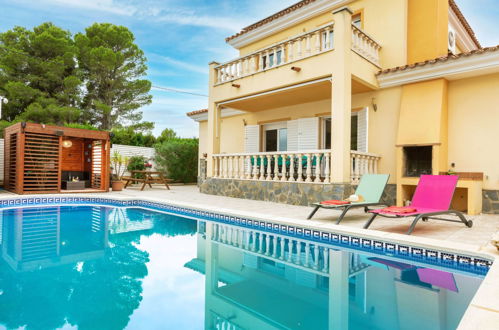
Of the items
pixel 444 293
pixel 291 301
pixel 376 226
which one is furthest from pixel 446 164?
pixel 291 301

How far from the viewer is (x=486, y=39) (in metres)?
17.3

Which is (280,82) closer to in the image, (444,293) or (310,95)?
(310,95)

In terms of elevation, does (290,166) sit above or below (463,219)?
above

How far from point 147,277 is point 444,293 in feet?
11.3

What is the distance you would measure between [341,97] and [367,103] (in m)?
2.38

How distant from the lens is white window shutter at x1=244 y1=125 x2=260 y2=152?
13.6m

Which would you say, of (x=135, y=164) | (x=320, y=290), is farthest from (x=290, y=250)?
(x=135, y=164)

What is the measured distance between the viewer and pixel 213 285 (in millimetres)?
3930

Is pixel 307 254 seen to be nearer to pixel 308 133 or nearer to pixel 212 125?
pixel 308 133

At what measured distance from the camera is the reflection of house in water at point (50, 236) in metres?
4.80

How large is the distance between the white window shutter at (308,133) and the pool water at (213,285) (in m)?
5.85

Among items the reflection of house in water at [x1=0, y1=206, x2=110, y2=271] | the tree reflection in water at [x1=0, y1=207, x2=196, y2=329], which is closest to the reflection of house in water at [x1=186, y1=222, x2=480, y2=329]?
the tree reflection in water at [x1=0, y1=207, x2=196, y2=329]

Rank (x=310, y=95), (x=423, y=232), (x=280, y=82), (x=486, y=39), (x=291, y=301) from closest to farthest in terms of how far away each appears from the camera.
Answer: (x=291, y=301)
(x=423, y=232)
(x=280, y=82)
(x=310, y=95)
(x=486, y=39)

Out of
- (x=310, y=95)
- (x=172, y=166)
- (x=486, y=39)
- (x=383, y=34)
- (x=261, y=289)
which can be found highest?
(x=486, y=39)
